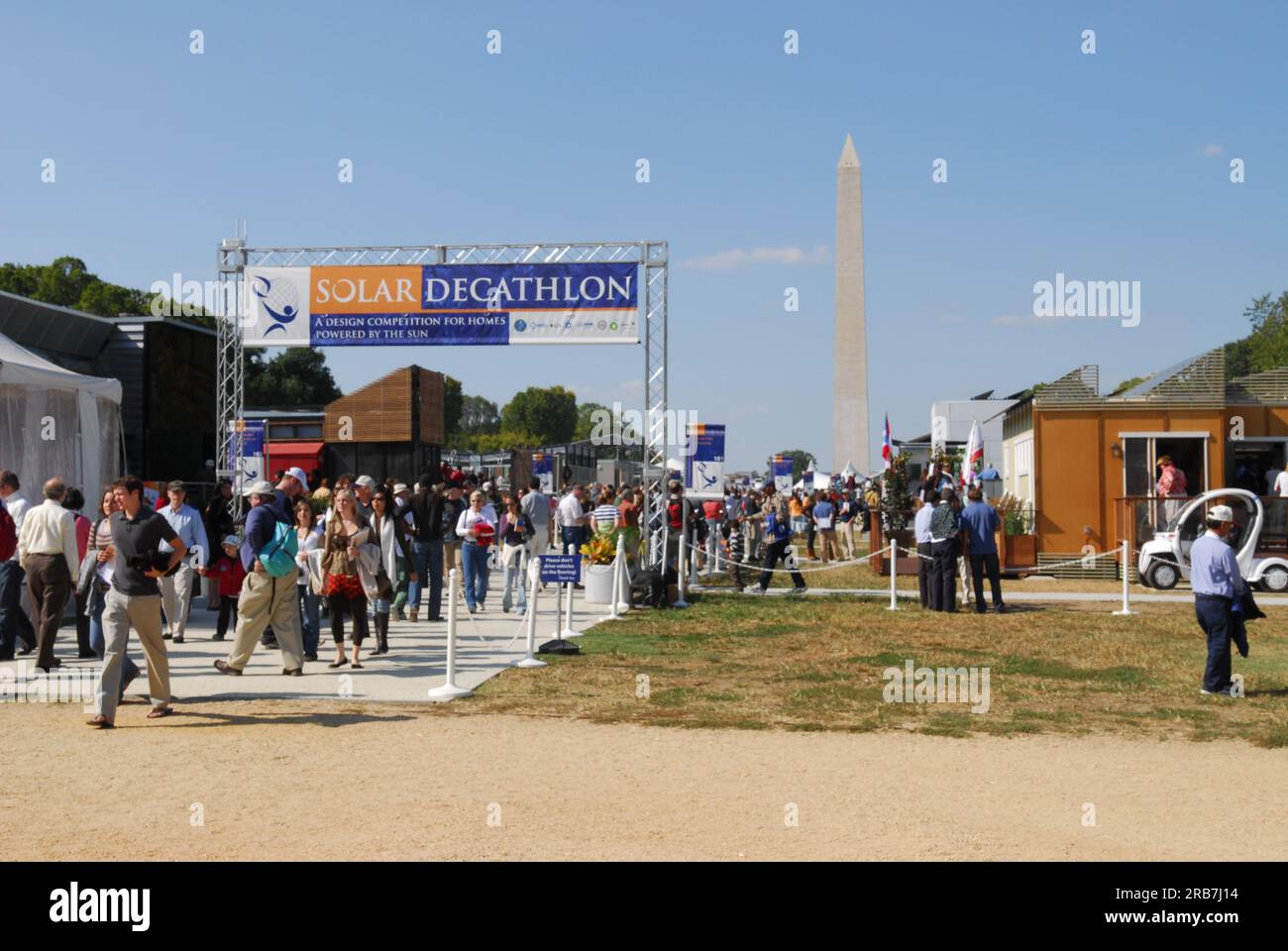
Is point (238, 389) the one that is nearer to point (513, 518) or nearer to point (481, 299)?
point (481, 299)

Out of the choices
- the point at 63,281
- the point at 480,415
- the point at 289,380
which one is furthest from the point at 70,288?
the point at 480,415

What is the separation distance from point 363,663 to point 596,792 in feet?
19.8

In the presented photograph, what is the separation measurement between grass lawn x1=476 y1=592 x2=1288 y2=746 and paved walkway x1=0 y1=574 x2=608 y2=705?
717 mm

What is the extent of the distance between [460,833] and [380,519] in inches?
301

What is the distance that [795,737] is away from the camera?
923cm

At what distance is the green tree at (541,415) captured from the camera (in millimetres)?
136375

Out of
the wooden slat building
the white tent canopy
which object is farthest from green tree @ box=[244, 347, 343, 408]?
the white tent canopy

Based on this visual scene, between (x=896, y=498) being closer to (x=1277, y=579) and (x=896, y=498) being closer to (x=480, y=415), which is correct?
(x=1277, y=579)

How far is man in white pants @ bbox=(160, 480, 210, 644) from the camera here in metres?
13.1

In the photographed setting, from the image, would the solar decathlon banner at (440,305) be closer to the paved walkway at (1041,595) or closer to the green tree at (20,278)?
the paved walkway at (1041,595)

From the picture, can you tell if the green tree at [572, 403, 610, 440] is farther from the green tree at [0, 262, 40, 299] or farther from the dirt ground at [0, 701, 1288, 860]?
the dirt ground at [0, 701, 1288, 860]

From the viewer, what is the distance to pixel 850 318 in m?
45.2

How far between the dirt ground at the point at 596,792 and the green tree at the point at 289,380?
75842mm

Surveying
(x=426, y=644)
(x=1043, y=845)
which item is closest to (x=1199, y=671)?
(x=1043, y=845)
